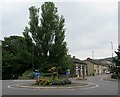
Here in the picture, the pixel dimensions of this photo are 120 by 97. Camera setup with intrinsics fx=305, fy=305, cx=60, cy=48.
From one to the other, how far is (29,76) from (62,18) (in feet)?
55.4

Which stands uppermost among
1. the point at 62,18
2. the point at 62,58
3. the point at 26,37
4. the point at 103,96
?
the point at 62,18

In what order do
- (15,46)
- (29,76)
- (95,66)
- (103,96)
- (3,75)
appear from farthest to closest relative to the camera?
(95,66), (15,46), (3,75), (29,76), (103,96)

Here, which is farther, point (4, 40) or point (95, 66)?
point (95, 66)

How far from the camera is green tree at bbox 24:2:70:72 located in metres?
65.1

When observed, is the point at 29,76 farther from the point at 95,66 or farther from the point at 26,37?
the point at 95,66

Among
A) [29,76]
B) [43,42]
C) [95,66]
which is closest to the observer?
[29,76]

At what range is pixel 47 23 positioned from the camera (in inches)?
2665

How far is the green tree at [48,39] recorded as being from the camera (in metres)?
65.1

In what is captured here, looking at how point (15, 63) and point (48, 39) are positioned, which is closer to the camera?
point (48, 39)

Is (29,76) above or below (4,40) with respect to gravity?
below

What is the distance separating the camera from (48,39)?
6575cm

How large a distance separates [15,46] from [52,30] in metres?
17.7

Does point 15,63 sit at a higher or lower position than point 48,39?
lower

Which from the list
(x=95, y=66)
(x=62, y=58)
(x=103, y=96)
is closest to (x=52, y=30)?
(x=62, y=58)
